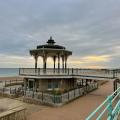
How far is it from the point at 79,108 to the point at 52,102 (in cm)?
287

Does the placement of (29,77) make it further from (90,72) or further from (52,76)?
(90,72)

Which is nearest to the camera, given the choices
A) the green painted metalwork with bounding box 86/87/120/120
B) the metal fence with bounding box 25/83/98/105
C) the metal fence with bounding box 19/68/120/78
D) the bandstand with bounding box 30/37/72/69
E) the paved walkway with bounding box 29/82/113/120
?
the green painted metalwork with bounding box 86/87/120/120

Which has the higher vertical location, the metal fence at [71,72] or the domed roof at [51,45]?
the domed roof at [51,45]

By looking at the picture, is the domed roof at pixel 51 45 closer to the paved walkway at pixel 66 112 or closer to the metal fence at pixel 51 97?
the metal fence at pixel 51 97

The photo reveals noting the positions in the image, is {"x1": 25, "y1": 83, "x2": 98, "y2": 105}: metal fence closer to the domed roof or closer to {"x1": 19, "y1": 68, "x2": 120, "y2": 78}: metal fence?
{"x1": 19, "y1": 68, "x2": 120, "y2": 78}: metal fence

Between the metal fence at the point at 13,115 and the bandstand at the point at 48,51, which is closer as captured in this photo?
the metal fence at the point at 13,115

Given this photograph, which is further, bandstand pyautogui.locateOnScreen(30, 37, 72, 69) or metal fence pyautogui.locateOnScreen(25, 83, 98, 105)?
bandstand pyautogui.locateOnScreen(30, 37, 72, 69)

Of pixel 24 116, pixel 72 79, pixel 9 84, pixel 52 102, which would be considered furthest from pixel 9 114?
pixel 9 84

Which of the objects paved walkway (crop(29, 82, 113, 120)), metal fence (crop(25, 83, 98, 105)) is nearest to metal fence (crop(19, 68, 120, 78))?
metal fence (crop(25, 83, 98, 105))

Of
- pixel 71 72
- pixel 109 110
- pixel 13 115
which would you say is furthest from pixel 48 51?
pixel 109 110

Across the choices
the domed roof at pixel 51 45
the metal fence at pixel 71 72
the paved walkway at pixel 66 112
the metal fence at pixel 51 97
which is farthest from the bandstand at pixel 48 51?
the paved walkway at pixel 66 112

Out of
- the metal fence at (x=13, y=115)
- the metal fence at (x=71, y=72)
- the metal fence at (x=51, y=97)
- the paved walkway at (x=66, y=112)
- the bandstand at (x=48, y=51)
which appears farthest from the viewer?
the bandstand at (x=48, y=51)

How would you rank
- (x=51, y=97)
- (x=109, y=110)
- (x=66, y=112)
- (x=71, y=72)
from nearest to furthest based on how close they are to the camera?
(x=109, y=110)
(x=66, y=112)
(x=51, y=97)
(x=71, y=72)

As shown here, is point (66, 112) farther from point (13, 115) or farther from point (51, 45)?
point (51, 45)
